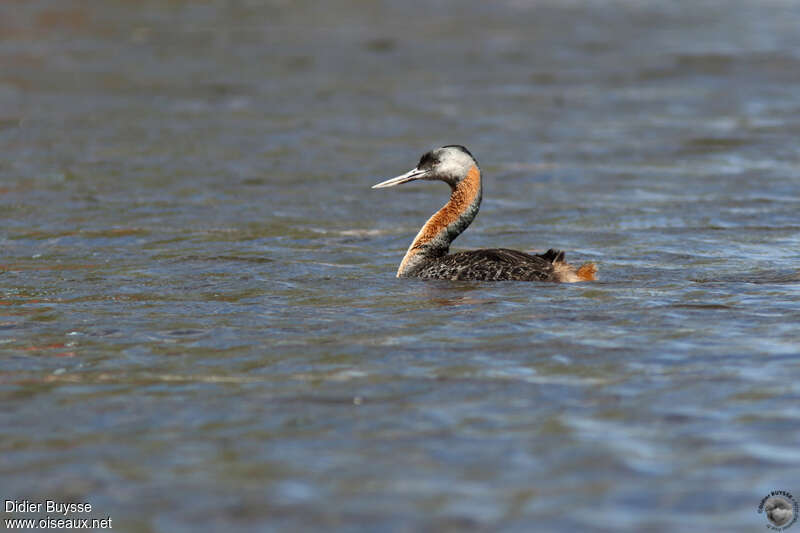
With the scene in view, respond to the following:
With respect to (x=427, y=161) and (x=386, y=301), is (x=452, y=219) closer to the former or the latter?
(x=427, y=161)

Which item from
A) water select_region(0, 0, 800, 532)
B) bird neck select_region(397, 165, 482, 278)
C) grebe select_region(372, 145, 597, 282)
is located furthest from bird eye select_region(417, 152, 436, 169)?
water select_region(0, 0, 800, 532)

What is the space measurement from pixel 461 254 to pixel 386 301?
101 centimetres

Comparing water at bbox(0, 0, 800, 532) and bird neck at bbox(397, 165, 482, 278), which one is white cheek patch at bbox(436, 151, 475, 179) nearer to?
bird neck at bbox(397, 165, 482, 278)

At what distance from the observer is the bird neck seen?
12352 millimetres

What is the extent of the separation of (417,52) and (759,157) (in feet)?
39.4

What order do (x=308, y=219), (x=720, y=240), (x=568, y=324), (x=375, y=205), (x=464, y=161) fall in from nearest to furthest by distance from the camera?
(x=568, y=324) < (x=464, y=161) < (x=720, y=240) < (x=308, y=219) < (x=375, y=205)

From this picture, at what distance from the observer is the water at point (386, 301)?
702 centimetres

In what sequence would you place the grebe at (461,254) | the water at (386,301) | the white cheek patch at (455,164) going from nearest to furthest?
the water at (386,301), the grebe at (461,254), the white cheek patch at (455,164)

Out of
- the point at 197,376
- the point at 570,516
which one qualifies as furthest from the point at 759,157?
the point at 570,516

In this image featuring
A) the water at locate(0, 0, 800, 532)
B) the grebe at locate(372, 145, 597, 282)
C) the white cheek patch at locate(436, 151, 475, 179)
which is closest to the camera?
the water at locate(0, 0, 800, 532)

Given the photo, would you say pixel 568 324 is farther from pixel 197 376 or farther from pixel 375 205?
pixel 375 205

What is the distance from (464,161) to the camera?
41.1 ft

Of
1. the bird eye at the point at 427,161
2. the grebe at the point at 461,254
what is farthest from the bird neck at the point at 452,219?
the bird eye at the point at 427,161

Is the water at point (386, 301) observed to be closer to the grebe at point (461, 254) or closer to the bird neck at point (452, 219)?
the grebe at point (461, 254)
